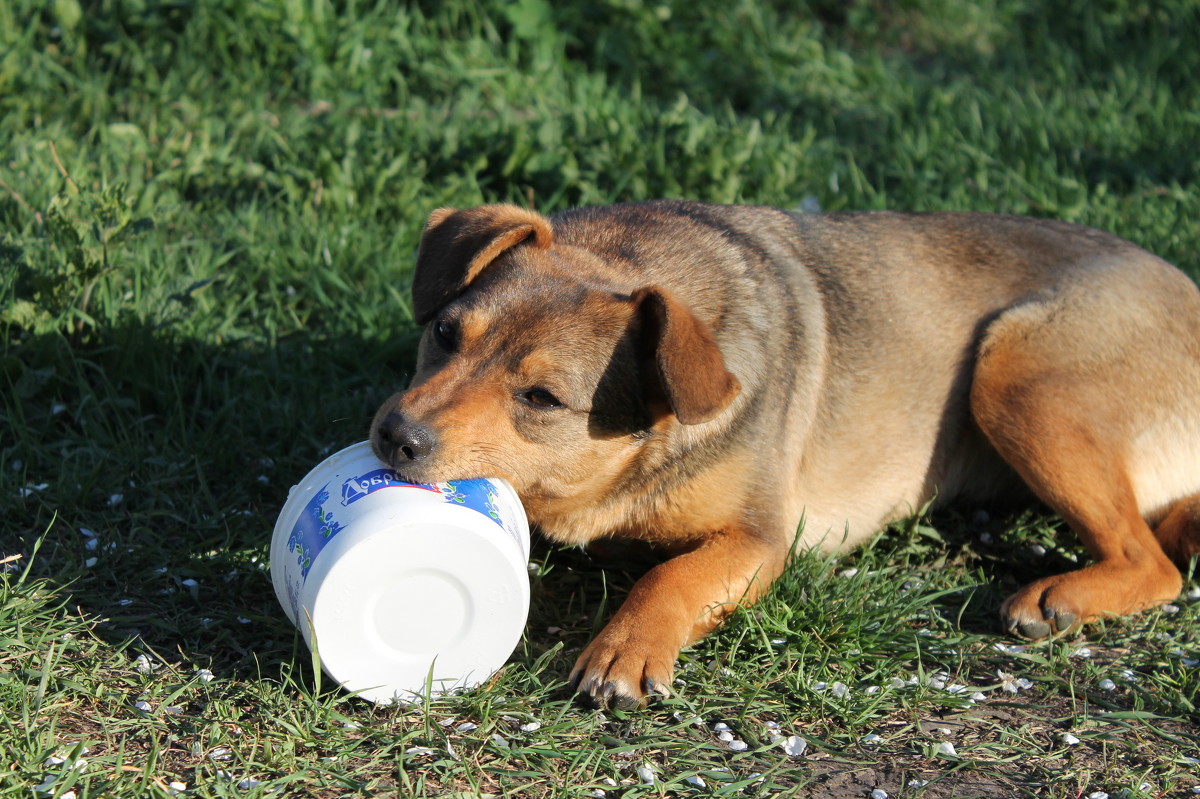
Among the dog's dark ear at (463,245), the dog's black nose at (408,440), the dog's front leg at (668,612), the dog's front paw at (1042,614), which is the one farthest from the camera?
the dog's front paw at (1042,614)

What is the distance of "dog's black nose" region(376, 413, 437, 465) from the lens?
3.36 metres

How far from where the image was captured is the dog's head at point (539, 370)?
3.47 meters

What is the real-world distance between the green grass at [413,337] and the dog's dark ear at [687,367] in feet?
2.75

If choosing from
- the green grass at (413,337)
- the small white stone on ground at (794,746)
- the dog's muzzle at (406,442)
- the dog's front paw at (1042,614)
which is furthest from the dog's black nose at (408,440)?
the dog's front paw at (1042,614)

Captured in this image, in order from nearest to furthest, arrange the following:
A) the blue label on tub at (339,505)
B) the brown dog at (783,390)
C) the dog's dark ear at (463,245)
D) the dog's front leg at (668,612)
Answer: the blue label on tub at (339,505)
the dog's front leg at (668,612)
the brown dog at (783,390)
the dog's dark ear at (463,245)

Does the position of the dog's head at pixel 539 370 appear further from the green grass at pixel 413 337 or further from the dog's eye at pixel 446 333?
the green grass at pixel 413 337

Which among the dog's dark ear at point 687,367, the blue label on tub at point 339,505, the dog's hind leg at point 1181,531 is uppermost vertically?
the dog's dark ear at point 687,367

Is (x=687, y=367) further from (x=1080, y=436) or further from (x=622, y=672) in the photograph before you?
(x=1080, y=436)

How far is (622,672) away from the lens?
11.4 ft

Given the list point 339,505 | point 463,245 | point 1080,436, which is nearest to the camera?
point 339,505

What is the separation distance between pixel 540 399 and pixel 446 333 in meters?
0.40

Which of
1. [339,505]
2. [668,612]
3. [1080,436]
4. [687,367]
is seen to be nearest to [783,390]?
[687,367]

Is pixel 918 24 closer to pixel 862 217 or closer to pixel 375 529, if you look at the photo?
pixel 862 217

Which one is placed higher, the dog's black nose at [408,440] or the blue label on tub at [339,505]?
the dog's black nose at [408,440]
